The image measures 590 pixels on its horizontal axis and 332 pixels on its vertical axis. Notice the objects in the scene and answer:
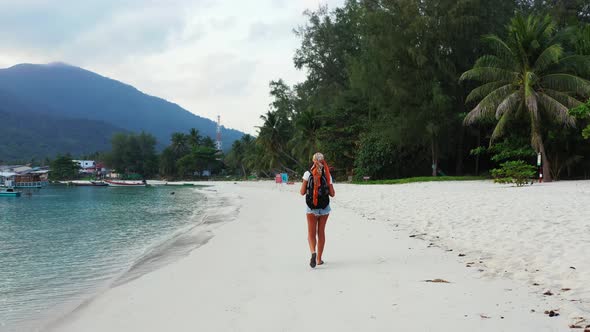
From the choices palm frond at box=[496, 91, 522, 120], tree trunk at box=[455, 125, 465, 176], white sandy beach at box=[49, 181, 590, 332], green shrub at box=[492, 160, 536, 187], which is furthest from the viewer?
tree trunk at box=[455, 125, 465, 176]

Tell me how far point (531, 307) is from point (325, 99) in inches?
1624

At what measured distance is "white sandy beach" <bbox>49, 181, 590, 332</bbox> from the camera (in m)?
3.74

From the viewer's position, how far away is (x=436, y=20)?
2731cm

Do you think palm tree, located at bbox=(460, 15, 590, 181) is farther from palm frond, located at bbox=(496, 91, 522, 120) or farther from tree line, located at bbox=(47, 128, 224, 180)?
tree line, located at bbox=(47, 128, 224, 180)

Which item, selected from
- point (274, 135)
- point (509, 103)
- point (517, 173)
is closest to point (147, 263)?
point (517, 173)

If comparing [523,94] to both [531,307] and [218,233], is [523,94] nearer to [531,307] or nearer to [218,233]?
[218,233]

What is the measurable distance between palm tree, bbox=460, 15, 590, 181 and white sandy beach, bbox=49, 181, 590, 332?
14.9 metres

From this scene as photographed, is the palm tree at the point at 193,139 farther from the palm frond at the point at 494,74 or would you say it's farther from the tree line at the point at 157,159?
the palm frond at the point at 494,74

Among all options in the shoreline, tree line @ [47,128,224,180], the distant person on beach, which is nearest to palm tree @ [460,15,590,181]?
the shoreline

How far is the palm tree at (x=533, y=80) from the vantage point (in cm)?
2142

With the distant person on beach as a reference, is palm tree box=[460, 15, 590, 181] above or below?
above

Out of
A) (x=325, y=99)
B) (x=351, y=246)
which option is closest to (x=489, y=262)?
(x=351, y=246)

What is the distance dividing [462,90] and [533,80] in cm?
767

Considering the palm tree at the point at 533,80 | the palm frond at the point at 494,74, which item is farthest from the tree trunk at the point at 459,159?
the palm frond at the point at 494,74
